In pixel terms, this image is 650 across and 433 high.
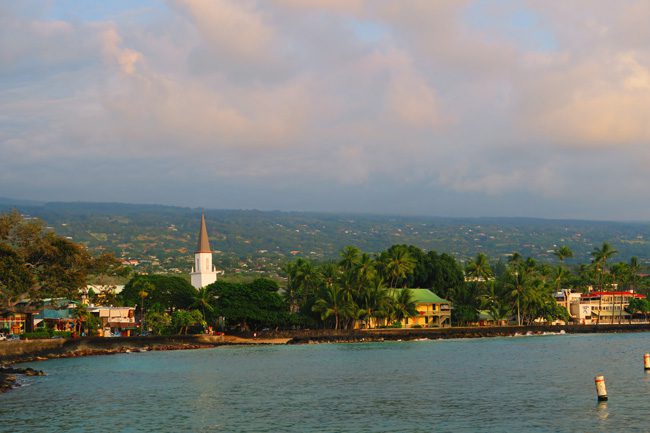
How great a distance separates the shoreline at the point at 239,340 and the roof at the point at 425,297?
22.3ft

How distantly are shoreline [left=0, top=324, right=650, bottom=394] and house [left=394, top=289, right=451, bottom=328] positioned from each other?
19.3 ft

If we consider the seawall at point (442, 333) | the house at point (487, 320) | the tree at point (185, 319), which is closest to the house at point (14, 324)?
the tree at point (185, 319)

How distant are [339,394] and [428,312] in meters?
81.1

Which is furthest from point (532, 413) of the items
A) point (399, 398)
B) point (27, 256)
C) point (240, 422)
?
point (27, 256)

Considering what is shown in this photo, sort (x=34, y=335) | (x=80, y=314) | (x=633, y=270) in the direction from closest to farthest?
1. (x=34, y=335)
2. (x=80, y=314)
3. (x=633, y=270)

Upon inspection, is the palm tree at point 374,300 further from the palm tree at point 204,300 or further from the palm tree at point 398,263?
the palm tree at point 204,300

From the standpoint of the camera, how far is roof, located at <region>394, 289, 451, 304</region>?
12838 centimetres

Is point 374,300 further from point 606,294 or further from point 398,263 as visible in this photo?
point 606,294

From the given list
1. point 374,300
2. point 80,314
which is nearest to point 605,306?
point 374,300

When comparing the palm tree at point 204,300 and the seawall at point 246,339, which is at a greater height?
the palm tree at point 204,300

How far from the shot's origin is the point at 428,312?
12925cm

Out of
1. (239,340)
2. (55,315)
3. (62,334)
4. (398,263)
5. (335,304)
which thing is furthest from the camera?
(398,263)

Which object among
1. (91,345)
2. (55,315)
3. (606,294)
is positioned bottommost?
(606,294)

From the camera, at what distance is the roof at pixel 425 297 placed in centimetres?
12838
